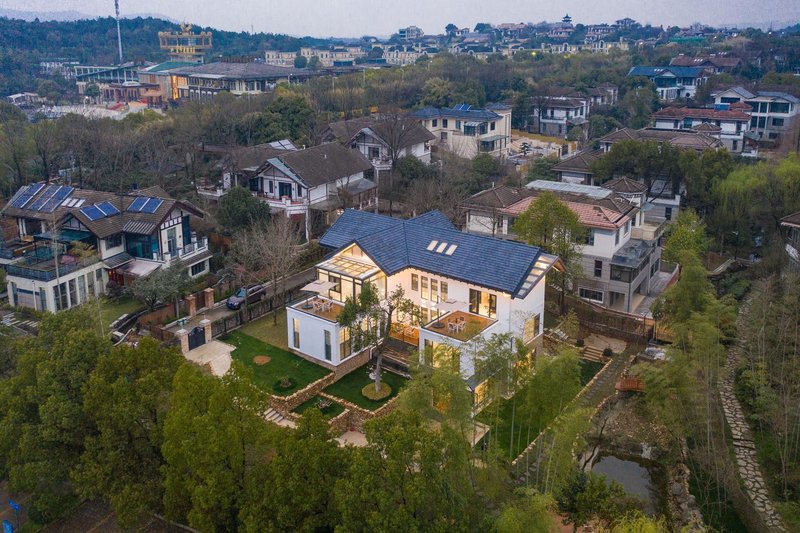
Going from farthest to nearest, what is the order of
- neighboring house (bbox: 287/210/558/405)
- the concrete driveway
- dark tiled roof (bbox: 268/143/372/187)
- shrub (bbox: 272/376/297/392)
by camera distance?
dark tiled roof (bbox: 268/143/372/187) → the concrete driveway → neighboring house (bbox: 287/210/558/405) → shrub (bbox: 272/376/297/392)

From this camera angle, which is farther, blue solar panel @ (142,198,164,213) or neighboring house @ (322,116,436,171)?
neighboring house @ (322,116,436,171)

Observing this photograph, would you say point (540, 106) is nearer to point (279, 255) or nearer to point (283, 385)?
point (279, 255)

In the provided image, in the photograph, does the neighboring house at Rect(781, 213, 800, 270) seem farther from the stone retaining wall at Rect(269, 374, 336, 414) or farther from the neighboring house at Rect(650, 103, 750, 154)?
the neighboring house at Rect(650, 103, 750, 154)

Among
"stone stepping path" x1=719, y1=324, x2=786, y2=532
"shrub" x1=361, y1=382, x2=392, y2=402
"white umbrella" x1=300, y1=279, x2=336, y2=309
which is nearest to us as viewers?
"stone stepping path" x1=719, y1=324, x2=786, y2=532

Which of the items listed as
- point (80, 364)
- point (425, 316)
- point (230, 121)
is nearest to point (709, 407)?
point (425, 316)

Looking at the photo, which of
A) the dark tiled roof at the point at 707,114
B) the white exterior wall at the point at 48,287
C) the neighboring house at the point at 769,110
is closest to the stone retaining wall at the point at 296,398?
the white exterior wall at the point at 48,287

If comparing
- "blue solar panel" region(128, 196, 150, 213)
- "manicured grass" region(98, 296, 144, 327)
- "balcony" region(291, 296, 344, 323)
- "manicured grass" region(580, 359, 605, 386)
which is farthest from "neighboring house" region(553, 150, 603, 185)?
"manicured grass" region(98, 296, 144, 327)

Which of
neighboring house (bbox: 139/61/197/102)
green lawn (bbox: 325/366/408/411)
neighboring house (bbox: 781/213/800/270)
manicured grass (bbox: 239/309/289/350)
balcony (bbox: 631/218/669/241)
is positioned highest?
neighboring house (bbox: 139/61/197/102)

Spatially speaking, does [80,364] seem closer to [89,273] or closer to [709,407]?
[89,273]
